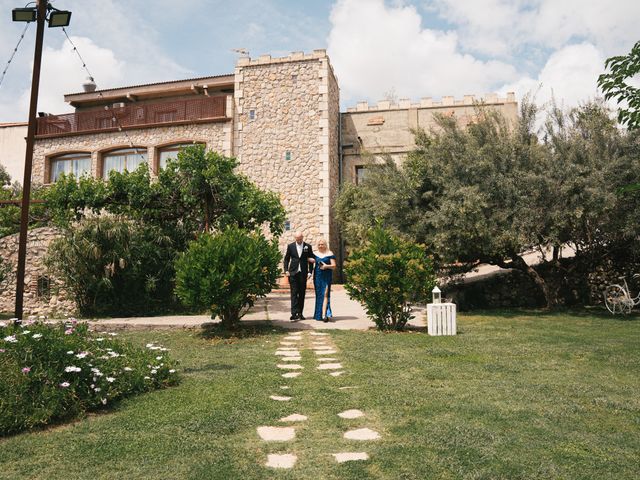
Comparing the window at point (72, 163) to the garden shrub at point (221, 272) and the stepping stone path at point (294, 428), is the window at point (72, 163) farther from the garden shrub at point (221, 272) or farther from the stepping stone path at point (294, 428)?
the stepping stone path at point (294, 428)

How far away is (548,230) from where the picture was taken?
1074 centimetres

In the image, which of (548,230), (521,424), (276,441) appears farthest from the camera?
(548,230)

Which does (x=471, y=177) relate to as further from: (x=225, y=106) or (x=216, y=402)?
(x=225, y=106)

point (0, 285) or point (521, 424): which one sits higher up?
point (0, 285)

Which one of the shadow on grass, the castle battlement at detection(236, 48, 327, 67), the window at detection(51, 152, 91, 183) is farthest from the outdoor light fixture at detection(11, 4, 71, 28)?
the window at detection(51, 152, 91, 183)

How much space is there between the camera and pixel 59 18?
21.8 feet

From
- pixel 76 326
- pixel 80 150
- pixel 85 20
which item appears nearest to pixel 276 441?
pixel 76 326

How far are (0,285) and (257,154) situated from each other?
10429 millimetres

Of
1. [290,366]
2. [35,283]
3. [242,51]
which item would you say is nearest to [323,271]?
[290,366]

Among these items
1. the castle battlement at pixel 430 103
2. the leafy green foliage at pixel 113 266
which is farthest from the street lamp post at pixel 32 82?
the castle battlement at pixel 430 103

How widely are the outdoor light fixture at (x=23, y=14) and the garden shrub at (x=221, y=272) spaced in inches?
150

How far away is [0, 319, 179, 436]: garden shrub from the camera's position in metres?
3.54

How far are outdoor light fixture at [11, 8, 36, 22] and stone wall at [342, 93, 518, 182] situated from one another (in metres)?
14.9

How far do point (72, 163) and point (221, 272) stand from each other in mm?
18517
